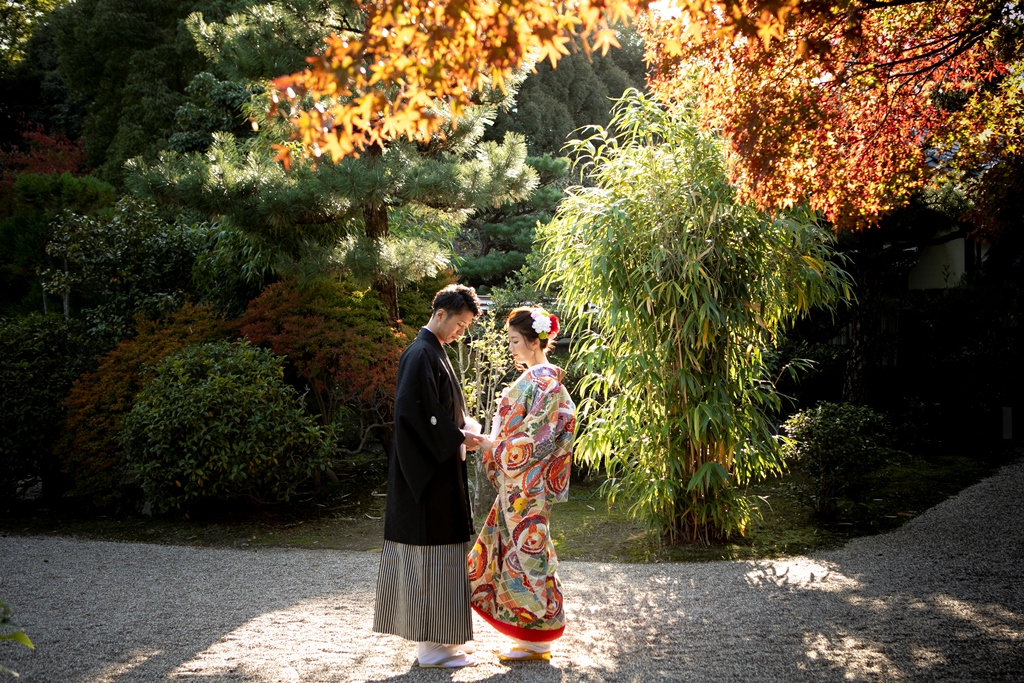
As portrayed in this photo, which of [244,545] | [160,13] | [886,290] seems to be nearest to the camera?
[244,545]

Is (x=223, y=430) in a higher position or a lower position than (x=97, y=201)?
lower

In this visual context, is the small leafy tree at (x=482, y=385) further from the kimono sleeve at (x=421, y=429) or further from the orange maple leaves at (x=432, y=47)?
the orange maple leaves at (x=432, y=47)

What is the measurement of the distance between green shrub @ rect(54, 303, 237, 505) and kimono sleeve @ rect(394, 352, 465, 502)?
391cm

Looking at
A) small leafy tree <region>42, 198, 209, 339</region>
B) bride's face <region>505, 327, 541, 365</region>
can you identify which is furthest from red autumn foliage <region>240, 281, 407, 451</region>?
bride's face <region>505, 327, 541, 365</region>

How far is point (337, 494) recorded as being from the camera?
23.3 feet

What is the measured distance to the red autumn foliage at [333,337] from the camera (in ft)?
21.5

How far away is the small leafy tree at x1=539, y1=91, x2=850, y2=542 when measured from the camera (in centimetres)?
473

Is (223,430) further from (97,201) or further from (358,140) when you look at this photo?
(97,201)

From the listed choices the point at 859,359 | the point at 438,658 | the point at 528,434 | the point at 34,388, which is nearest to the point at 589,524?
the point at 528,434

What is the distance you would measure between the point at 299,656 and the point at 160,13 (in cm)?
1576

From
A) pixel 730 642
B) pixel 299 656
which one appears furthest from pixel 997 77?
pixel 299 656

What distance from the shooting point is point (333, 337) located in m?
6.58

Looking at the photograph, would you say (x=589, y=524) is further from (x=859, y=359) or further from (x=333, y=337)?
(x=859, y=359)

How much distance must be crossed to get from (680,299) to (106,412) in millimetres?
4628
